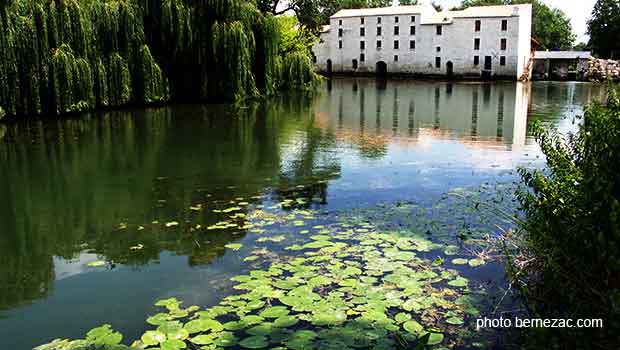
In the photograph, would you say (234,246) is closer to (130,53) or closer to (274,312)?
(274,312)

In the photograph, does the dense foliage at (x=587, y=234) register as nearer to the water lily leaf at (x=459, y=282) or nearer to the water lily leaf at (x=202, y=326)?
the water lily leaf at (x=459, y=282)

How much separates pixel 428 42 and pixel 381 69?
6592mm

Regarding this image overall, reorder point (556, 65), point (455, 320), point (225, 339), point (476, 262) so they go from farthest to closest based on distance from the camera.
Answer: point (556, 65) → point (476, 262) → point (455, 320) → point (225, 339)

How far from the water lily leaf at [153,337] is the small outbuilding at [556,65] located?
60.9 metres

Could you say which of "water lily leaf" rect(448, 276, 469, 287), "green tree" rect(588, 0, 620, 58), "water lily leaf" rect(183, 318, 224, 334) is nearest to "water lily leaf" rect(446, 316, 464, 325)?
"water lily leaf" rect(448, 276, 469, 287)

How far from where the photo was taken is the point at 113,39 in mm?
22516

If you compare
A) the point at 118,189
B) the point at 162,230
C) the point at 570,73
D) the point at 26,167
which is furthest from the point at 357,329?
the point at 570,73

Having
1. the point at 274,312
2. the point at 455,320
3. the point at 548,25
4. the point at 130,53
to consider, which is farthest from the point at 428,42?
the point at 274,312

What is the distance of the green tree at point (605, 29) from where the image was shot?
63.8 metres

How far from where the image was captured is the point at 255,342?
4773 millimetres

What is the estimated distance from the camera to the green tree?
63.8m

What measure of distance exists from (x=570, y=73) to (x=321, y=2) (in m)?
28.1

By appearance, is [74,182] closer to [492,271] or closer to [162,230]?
[162,230]

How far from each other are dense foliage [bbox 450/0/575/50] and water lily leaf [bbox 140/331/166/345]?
270 feet
